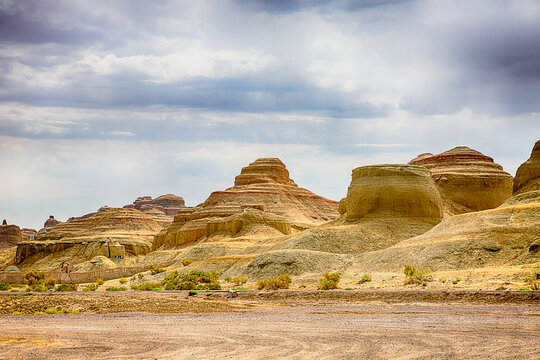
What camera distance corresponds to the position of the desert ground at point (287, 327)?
15672 millimetres

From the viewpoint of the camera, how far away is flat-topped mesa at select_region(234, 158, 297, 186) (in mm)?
135750

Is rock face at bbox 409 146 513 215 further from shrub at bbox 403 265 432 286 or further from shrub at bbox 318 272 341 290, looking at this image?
shrub at bbox 318 272 341 290

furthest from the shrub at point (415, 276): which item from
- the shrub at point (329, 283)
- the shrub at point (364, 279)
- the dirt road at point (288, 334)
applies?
the dirt road at point (288, 334)

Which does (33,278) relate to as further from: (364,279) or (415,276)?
(415,276)

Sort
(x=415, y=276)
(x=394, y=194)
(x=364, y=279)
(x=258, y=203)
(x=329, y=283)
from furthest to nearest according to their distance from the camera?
(x=258, y=203) → (x=394, y=194) → (x=364, y=279) → (x=415, y=276) → (x=329, y=283)

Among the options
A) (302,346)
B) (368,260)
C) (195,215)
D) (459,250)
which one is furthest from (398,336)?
(195,215)

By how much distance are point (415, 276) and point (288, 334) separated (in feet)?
66.5

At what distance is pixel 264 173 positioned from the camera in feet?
458

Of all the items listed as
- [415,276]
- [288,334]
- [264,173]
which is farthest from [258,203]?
[288,334]

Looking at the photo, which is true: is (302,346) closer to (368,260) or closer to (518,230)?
(518,230)

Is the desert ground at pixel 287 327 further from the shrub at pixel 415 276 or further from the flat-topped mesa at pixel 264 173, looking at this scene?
the flat-topped mesa at pixel 264 173

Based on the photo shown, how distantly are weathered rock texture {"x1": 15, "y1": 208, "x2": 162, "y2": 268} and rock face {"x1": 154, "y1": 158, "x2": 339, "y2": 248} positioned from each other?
31.9 ft

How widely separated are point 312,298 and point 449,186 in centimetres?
4745

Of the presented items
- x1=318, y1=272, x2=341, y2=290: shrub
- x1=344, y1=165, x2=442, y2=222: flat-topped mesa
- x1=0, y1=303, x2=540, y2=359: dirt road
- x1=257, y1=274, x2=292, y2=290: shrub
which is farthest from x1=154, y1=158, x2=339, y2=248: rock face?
x1=0, y1=303, x2=540, y2=359: dirt road
